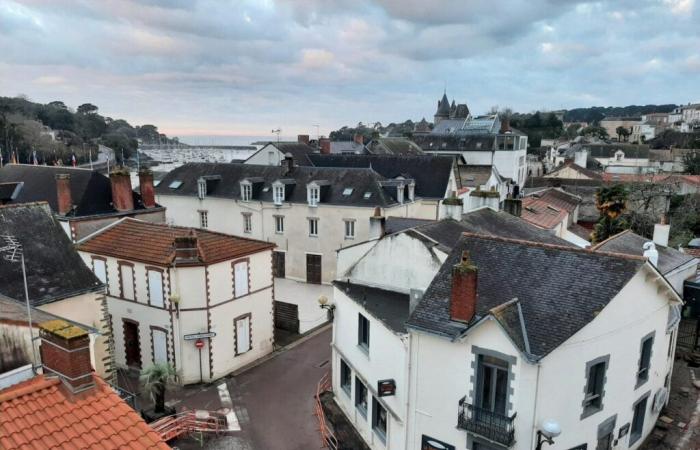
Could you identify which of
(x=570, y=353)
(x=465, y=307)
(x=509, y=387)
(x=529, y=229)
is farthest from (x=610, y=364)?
(x=529, y=229)

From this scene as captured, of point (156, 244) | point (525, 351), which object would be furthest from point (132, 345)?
point (525, 351)

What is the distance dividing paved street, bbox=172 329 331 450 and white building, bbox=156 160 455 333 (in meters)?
6.68

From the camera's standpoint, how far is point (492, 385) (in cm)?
1212

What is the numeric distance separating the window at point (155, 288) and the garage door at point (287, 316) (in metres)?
7.33

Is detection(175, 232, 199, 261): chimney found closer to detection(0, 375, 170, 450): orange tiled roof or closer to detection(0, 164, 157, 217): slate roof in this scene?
detection(0, 164, 157, 217): slate roof

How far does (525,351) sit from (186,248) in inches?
533

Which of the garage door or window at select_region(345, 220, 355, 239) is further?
window at select_region(345, 220, 355, 239)

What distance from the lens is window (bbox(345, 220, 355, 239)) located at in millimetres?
32688

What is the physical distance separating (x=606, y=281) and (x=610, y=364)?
2.29m

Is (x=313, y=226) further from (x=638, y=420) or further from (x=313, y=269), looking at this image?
(x=638, y=420)

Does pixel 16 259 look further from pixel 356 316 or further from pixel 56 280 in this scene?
pixel 356 316

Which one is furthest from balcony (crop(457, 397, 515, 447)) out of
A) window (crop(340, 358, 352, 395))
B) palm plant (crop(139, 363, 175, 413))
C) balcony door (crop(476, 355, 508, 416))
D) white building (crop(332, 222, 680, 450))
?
palm plant (crop(139, 363, 175, 413))

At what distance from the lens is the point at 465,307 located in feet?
40.6

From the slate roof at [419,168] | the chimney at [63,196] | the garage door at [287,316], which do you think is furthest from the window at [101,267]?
the slate roof at [419,168]
